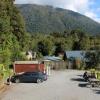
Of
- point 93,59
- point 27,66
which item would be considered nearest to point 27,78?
point 27,66

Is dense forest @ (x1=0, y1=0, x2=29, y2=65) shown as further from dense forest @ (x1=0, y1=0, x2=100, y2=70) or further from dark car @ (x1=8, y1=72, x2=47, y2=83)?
dark car @ (x1=8, y1=72, x2=47, y2=83)

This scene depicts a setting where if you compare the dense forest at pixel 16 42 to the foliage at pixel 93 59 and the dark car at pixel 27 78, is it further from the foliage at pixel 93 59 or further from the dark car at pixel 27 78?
the dark car at pixel 27 78

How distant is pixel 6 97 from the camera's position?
28.8 meters

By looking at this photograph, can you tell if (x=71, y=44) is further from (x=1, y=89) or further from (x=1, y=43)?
(x=1, y=89)

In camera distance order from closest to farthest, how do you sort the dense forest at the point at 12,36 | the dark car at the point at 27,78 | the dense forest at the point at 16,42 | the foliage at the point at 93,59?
the dark car at the point at 27,78 < the dense forest at the point at 16,42 < the dense forest at the point at 12,36 < the foliage at the point at 93,59

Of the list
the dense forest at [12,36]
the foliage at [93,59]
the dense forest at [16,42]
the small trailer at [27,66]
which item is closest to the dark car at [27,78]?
the dense forest at [16,42]

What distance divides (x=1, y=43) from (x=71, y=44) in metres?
72.2

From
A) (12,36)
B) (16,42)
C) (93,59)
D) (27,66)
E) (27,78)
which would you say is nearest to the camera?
(27,78)

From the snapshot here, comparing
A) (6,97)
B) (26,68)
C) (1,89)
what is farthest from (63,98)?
(26,68)

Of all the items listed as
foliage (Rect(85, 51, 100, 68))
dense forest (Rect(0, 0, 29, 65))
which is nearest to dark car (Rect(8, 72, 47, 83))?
dense forest (Rect(0, 0, 29, 65))

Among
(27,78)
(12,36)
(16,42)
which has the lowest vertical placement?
(27,78)

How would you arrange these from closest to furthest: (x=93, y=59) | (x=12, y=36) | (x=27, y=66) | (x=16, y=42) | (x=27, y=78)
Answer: (x=27, y=78) → (x=27, y=66) → (x=12, y=36) → (x=16, y=42) → (x=93, y=59)

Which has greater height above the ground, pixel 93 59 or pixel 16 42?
pixel 16 42

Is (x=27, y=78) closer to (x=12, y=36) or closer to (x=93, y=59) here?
(x=12, y=36)
